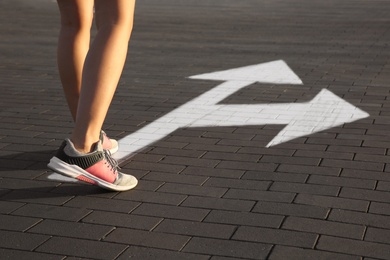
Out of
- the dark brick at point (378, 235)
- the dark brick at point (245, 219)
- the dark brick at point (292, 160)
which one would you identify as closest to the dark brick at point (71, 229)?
the dark brick at point (245, 219)

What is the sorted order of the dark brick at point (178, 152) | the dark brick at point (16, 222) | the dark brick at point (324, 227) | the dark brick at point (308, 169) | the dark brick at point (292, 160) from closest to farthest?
the dark brick at point (324, 227) < the dark brick at point (16, 222) < the dark brick at point (308, 169) < the dark brick at point (292, 160) < the dark brick at point (178, 152)

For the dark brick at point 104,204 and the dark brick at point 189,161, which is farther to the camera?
the dark brick at point 189,161

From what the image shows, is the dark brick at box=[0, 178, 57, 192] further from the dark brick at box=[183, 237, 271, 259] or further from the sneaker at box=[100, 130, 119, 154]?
the dark brick at box=[183, 237, 271, 259]

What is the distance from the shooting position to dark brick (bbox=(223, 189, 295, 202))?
3.89 meters

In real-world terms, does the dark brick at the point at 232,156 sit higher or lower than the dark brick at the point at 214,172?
lower

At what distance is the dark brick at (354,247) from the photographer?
318 cm

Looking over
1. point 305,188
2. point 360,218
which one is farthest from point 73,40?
point 360,218

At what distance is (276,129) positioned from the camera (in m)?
5.36

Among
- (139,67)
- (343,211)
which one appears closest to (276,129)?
(343,211)

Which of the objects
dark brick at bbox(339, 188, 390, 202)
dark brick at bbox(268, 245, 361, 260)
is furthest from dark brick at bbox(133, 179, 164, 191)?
dark brick at bbox(268, 245, 361, 260)

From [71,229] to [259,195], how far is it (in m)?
0.97

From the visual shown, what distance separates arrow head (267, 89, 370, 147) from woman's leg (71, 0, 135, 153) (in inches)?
53.0

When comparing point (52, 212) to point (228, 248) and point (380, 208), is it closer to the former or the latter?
point (228, 248)

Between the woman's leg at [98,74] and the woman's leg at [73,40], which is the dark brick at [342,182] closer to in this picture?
the woman's leg at [98,74]
